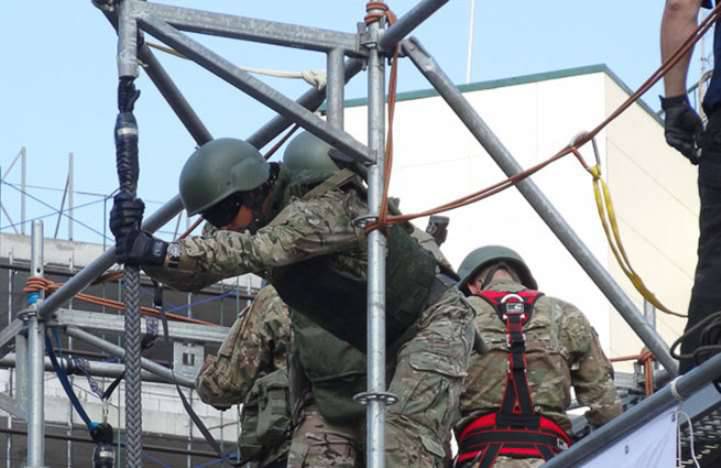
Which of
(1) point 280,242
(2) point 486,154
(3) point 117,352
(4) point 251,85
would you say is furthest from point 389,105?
(2) point 486,154

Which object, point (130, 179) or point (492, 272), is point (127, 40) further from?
point (492, 272)

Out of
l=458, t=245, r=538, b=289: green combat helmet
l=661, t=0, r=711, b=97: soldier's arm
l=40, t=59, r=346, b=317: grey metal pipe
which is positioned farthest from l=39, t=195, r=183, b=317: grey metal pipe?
l=661, t=0, r=711, b=97: soldier's arm

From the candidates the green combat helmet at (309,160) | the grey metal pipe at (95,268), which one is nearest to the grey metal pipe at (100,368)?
the grey metal pipe at (95,268)

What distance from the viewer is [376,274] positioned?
8109 millimetres

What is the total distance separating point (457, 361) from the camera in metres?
8.94

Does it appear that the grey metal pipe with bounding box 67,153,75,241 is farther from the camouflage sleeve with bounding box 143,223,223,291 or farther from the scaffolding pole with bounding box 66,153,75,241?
the camouflage sleeve with bounding box 143,223,223,291

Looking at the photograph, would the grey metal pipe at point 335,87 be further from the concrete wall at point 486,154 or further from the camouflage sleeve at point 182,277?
the concrete wall at point 486,154

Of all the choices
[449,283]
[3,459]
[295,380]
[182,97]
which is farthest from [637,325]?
[3,459]

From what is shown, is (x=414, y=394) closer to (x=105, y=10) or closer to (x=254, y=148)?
(x=254, y=148)

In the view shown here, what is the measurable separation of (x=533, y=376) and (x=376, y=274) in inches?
83.2

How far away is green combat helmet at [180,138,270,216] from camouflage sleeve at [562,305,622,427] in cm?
195

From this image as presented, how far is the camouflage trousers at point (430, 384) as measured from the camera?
8.59 metres

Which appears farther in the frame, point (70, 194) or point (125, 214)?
point (70, 194)

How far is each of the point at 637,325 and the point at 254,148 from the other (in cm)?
186
